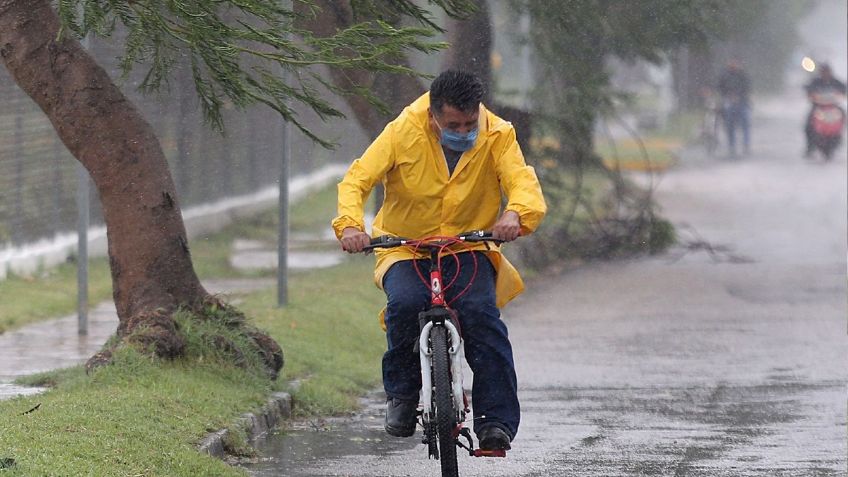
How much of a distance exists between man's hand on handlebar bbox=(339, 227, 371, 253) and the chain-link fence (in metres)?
4.44

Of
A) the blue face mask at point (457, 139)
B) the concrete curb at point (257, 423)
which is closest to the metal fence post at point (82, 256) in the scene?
the concrete curb at point (257, 423)

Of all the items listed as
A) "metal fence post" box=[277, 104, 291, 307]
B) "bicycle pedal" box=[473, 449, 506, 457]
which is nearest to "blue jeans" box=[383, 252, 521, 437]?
"bicycle pedal" box=[473, 449, 506, 457]

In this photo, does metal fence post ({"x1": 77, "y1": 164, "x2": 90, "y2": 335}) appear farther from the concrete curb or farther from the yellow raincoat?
the yellow raincoat

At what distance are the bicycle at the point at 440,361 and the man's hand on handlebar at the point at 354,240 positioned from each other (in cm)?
4

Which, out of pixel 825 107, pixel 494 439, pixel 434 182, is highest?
pixel 825 107

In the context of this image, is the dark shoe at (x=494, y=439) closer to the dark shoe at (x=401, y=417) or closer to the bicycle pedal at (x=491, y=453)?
the bicycle pedal at (x=491, y=453)

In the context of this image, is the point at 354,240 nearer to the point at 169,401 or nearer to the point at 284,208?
the point at 169,401

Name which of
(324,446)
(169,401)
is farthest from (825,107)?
(169,401)

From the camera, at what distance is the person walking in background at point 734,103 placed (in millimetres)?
36062

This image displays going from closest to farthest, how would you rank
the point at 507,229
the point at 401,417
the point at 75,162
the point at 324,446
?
the point at 507,229, the point at 401,417, the point at 324,446, the point at 75,162

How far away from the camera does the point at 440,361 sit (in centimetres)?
667

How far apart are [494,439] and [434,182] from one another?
1133mm

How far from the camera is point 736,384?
10.9 metres

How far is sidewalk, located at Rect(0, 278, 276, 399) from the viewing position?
32.9 feet
